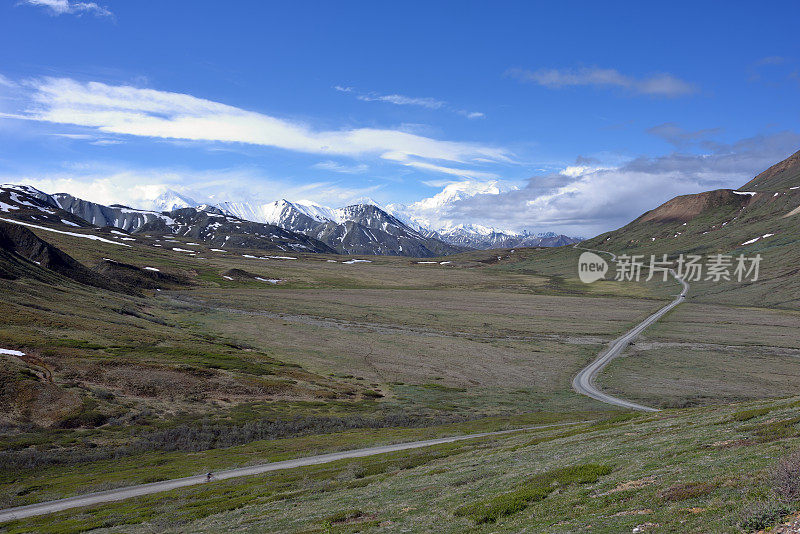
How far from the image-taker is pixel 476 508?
18.4 meters

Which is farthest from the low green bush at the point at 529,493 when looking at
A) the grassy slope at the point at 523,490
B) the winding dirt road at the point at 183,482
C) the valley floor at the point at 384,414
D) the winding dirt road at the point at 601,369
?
the winding dirt road at the point at 601,369

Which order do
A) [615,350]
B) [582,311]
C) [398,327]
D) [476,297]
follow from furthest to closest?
1. [476,297]
2. [582,311]
3. [398,327]
4. [615,350]

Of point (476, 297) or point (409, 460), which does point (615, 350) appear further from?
point (476, 297)

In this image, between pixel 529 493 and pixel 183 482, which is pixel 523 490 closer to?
pixel 529 493

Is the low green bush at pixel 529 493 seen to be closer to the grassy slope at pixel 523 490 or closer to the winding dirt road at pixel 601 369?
Result: the grassy slope at pixel 523 490

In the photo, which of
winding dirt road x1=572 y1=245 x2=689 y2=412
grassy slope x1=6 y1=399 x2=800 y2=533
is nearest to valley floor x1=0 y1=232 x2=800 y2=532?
grassy slope x1=6 y1=399 x2=800 y2=533

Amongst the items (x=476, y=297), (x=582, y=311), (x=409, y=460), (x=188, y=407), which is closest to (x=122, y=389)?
(x=188, y=407)

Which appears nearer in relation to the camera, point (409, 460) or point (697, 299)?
point (409, 460)

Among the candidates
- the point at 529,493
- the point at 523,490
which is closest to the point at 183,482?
the point at 523,490

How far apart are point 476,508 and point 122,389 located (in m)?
58.2

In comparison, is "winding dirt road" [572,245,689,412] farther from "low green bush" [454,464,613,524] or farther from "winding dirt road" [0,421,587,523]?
"low green bush" [454,464,613,524]

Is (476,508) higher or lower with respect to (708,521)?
lower

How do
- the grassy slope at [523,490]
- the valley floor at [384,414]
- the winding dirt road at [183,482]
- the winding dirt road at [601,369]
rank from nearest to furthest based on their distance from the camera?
1. the grassy slope at [523,490]
2. the valley floor at [384,414]
3. the winding dirt road at [183,482]
4. the winding dirt road at [601,369]

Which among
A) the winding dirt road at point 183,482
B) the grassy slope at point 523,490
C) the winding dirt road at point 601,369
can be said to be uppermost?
the grassy slope at point 523,490
